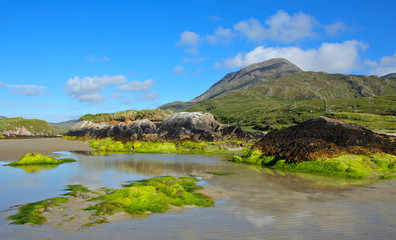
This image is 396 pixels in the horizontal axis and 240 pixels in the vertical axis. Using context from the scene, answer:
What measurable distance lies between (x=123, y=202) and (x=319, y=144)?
13.1 meters

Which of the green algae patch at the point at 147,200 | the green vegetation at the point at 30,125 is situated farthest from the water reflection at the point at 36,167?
the green vegetation at the point at 30,125

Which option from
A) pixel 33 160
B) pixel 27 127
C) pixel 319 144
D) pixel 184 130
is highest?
pixel 27 127

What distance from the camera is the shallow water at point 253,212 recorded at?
654 cm

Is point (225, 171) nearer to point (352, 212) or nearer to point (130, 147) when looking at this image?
point (352, 212)

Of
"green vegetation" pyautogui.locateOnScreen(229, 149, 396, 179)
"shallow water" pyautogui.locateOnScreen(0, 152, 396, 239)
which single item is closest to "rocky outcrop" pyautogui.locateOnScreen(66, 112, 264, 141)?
"green vegetation" pyautogui.locateOnScreen(229, 149, 396, 179)

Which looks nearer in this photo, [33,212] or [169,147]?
[33,212]

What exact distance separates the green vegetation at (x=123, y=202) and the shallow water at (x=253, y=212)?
404mm

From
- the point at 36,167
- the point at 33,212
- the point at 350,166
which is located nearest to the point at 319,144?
the point at 350,166

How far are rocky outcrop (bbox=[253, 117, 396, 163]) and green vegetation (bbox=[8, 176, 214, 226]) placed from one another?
9335 millimetres

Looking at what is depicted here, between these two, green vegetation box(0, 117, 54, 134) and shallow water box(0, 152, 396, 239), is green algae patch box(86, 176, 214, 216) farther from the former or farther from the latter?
green vegetation box(0, 117, 54, 134)

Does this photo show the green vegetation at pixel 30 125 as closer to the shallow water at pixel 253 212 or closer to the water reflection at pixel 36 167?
the water reflection at pixel 36 167

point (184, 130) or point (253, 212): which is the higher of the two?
point (184, 130)

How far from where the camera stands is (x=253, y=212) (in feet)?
27.3

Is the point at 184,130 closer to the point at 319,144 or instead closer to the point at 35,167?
the point at 35,167
